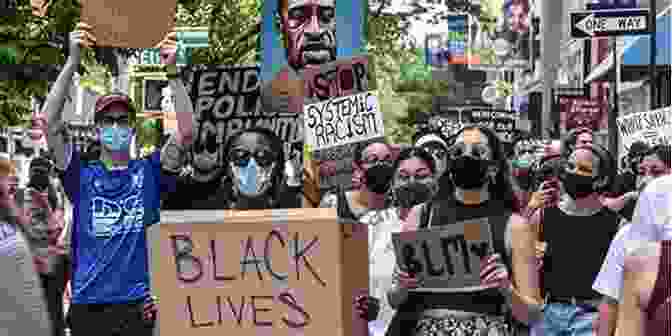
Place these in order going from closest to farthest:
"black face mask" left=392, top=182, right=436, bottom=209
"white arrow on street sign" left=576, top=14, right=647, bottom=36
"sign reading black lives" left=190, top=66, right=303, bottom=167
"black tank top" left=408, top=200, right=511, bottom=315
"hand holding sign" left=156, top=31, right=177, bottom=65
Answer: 1. "black tank top" left=408, top=200, right=511, bottom=315
2. "black face mask" left=392, top=182, right=436, bottom=209
3. "hand holding sign" left=156, top=31, right=177, bottom=65
4. "sign reading black lives" left=190, top=66, right=303, bottom=167
5. "white arrow on street sign" left=576, top=14, right=647, bottom=36

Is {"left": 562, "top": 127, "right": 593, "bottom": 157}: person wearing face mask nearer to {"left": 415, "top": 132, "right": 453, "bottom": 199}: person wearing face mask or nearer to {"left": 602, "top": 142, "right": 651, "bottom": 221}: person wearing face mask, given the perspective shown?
{"left": 602, "top": 142, "right": 651, "bottom": 221}: person wearing face mask

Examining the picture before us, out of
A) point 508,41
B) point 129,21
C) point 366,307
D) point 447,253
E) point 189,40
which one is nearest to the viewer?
point 447,253

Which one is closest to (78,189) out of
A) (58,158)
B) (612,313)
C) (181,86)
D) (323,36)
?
(58,158)

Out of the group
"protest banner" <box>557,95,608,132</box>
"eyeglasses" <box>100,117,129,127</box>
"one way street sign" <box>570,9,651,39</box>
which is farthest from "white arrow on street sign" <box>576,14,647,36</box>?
"eyeglasses" <box>100,117,129,127</box>

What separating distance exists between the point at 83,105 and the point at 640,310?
73.1ft

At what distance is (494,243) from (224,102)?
478 centimetres

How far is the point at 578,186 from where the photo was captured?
8.28 metres

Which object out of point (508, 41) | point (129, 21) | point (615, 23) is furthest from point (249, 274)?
point (508, 41)

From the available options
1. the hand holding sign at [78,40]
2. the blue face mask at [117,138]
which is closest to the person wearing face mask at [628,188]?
the blue face mask at [117,138]

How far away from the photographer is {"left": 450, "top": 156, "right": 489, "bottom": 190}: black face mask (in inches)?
266

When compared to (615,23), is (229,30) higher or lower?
higher

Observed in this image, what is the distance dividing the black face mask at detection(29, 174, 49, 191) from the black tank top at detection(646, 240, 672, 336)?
7.94m

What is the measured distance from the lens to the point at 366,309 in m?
6.74

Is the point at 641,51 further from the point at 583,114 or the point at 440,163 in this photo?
the point at 440,163
